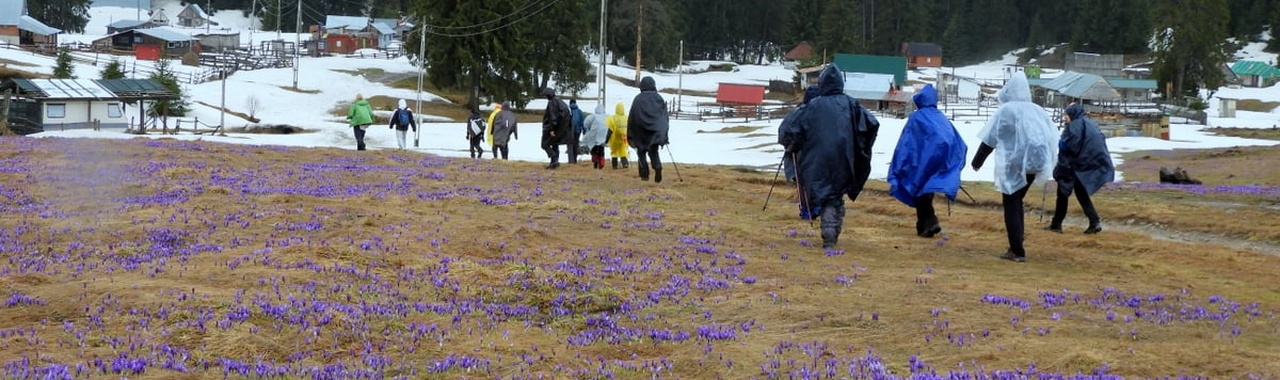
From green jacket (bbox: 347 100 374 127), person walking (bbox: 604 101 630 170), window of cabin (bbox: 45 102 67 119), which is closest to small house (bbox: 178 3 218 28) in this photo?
window of cabin (bbox: 45 102 67 119)

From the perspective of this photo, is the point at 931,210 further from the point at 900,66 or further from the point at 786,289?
the point at 900,66

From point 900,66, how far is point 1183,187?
8161 centimetres

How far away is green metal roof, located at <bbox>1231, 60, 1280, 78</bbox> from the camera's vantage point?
378ft

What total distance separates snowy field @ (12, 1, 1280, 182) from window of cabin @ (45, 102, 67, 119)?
2741mm

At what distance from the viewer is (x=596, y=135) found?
28.7 meters

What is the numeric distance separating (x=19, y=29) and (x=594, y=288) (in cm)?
11073

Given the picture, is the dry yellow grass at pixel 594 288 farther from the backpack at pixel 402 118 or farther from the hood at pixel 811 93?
the backpack at pixel 402 118

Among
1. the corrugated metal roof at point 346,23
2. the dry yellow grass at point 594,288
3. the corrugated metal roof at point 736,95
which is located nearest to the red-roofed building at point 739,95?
the corrugated metal roof at point 736,95

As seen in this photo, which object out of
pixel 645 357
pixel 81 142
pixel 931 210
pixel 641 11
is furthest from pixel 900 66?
pixel 645 357

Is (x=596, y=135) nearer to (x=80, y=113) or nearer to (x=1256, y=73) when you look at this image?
(x=80, y=113)

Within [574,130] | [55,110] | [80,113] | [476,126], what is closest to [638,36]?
[80,113]

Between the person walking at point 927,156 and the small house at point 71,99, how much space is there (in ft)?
165

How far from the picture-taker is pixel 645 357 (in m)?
7.75

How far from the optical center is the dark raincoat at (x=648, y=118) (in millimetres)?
21984
